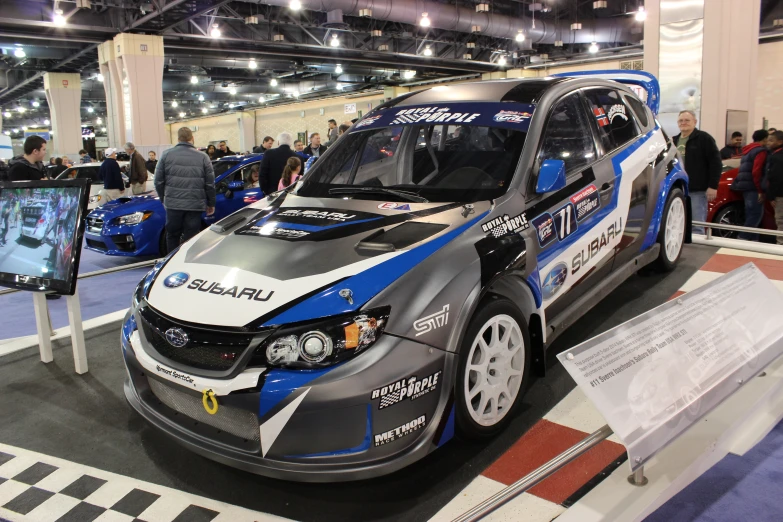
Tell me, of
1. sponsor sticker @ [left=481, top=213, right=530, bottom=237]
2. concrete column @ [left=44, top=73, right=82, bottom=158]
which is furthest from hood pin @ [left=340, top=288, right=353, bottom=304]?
concrete column @ [left=44, top=73, right=82, bottom=158]

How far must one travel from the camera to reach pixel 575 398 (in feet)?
9.27

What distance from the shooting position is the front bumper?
1.92m

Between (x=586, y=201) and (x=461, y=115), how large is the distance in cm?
78

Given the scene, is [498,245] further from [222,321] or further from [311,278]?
[222,321]

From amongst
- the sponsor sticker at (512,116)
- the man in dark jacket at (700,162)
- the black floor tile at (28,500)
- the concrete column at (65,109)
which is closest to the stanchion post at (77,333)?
the black floor tile at (28,500)

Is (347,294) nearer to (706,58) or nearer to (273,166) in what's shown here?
(273,166)

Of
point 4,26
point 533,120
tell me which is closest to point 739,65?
point 533,120

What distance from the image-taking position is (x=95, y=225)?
6.93 meters

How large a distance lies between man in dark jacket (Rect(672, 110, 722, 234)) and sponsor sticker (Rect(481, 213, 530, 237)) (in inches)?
148

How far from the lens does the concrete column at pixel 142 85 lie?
46.6ft

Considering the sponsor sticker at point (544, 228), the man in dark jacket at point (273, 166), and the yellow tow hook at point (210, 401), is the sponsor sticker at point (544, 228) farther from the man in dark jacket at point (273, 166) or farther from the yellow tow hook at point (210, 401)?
the man in dark jacket at point (273, 166)

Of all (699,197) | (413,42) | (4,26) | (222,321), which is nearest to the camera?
(222,321)

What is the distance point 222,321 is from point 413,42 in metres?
17.7

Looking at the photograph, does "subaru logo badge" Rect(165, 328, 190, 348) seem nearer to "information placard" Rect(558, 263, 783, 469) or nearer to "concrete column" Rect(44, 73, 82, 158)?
"information placard" Rect(558, 263, 783, 469)
